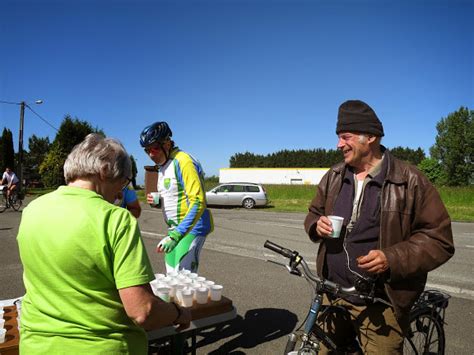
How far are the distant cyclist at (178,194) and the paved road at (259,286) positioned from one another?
112 cm

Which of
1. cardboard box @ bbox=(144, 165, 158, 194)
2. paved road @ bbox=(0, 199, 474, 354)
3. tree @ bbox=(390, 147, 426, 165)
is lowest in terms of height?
paved road @ bbox=(0, 199, 474, 354)

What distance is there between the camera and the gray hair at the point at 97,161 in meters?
1.56

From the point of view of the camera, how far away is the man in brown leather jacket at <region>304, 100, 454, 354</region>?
199 centimetres

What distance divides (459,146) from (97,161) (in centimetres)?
8395

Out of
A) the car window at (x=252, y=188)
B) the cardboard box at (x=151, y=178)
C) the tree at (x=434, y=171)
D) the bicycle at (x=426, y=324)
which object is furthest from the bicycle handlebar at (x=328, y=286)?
the tree at (x=434, y=171)

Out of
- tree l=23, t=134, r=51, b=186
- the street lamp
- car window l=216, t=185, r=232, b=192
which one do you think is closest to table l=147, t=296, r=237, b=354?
car window l=216, t=185, r=232, b=192

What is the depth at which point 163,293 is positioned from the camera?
2.37m

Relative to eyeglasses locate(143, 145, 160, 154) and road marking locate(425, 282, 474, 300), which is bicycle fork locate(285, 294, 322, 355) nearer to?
eyeglasses locate(143, 145, 160, 154)

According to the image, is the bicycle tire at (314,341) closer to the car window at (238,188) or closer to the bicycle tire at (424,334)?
the bicycle tire at (424,334)

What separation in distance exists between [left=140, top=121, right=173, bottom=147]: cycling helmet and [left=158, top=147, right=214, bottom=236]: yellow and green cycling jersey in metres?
0.19

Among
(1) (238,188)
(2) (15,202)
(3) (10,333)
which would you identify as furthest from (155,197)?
(1) (238,188)

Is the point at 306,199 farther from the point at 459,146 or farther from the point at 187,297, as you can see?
the point at 459,146

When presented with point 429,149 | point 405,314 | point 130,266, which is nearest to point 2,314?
point 130,266

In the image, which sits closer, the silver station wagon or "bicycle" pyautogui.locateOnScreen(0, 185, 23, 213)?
"bicycle" pyautogui.locateOnScreen(0, 185, 23, 213)
